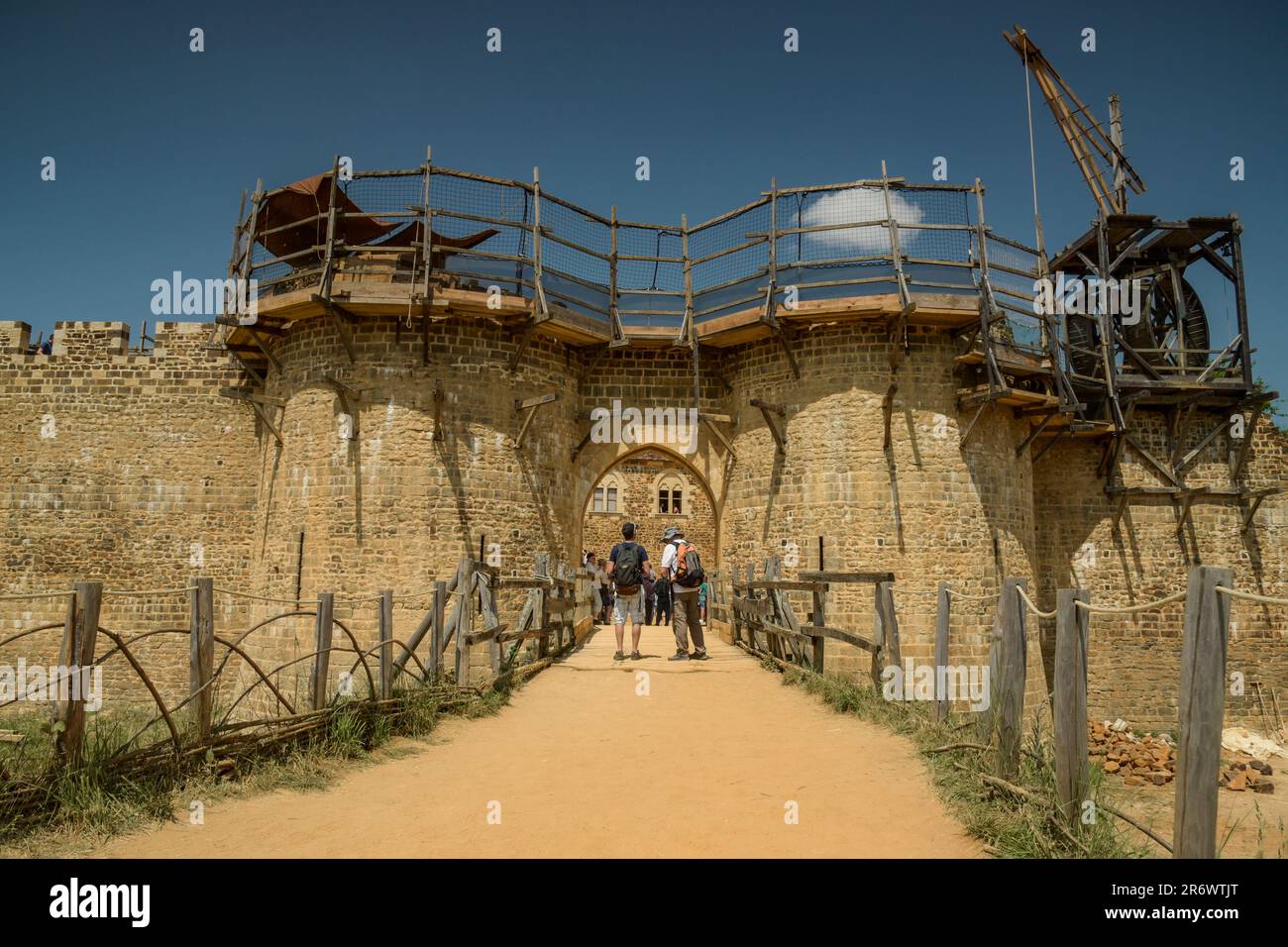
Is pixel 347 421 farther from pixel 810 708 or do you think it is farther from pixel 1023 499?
pixel 1023 499

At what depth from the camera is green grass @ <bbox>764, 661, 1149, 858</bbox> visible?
4027 mm

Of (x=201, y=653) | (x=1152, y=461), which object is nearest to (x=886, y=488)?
(x=1152, y=461)

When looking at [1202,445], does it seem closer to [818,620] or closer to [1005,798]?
[818,620]

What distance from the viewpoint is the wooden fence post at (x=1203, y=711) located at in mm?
3156

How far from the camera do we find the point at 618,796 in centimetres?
518

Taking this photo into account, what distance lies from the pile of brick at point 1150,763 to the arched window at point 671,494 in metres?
16.9

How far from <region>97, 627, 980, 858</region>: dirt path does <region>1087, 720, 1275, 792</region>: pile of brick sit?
736 cm

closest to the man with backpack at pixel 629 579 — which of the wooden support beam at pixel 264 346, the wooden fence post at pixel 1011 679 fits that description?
the wooden fence post at pixel 1011 679

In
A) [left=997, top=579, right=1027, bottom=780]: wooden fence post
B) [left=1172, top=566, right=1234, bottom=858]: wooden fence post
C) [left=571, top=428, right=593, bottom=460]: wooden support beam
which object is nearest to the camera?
[left=1172, top=566, right=1234, bottom=858]: wooden fence post

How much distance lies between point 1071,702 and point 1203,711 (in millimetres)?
1166

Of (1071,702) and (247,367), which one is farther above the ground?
(247,367)

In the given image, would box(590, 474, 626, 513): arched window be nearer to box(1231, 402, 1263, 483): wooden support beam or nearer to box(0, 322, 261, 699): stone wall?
box(0, 322, 261, 699): stone wall

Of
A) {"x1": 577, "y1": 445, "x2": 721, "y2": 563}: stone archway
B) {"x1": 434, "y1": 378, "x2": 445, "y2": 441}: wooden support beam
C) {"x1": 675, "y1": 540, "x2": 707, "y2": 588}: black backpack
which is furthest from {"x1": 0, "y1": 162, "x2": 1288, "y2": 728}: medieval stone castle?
{"x1": 577, "y1": 445, "x2": 721, "y2": 563}: stone archway

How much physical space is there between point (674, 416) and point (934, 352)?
4207 millimetres
